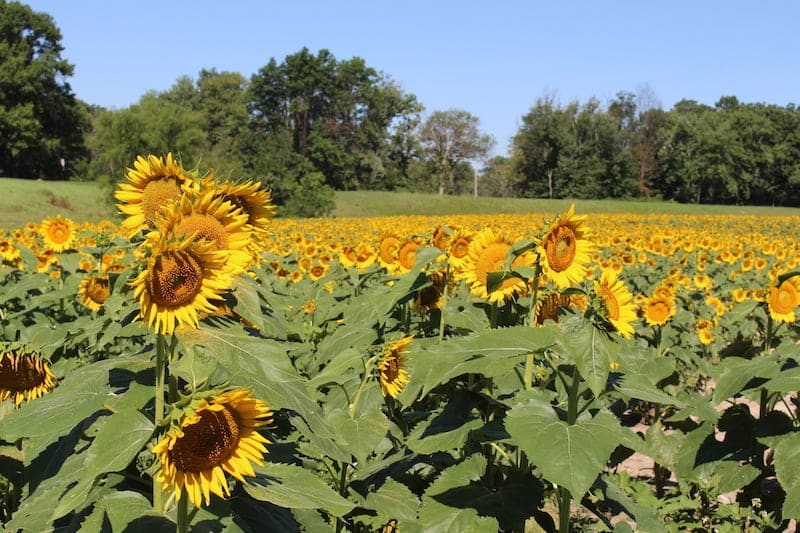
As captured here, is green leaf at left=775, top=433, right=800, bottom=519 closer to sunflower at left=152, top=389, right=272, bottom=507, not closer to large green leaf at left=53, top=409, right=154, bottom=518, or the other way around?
sunflower at left=152, top=389, right=272, bottom=507

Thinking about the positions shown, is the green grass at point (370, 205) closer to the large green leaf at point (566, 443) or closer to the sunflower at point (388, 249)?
the sunflower at point (388, 249)

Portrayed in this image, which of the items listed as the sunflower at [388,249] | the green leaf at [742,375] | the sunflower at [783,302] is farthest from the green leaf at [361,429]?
the sunflower at [783,302]

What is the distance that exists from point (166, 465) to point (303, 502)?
287 millimetres

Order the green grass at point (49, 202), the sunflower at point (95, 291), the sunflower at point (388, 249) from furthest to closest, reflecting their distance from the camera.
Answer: the green grass at point (49, 202), the sunflower at point (95, 291), the sunflower at point (388, 249)

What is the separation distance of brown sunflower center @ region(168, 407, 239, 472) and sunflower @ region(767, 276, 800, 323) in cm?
284

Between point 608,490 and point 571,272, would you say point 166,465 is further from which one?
point 571,272

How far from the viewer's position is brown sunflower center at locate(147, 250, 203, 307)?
4.55 feet

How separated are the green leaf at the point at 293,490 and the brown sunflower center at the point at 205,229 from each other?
49 cm

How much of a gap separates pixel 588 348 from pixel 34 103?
59.2 metres

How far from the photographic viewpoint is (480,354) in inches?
61.5

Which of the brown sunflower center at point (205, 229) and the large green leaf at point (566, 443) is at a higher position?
the brown sunflower center at point (205, 229)

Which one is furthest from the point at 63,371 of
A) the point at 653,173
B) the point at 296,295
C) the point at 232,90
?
the point at 232,90

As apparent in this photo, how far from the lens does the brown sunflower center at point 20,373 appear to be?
211 centimetres

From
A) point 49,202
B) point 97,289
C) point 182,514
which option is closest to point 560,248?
point 182,514
